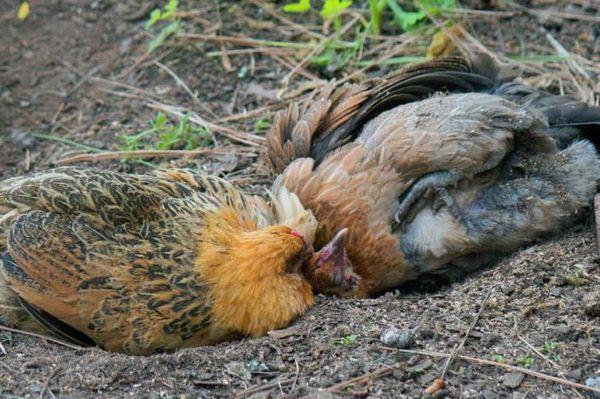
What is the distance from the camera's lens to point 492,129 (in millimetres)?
4465

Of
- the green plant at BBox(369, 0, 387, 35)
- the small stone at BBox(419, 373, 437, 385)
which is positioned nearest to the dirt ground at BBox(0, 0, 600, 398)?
the small stone at BBox(419, 373, 437, 385)

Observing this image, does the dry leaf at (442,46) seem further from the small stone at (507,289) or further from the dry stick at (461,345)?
the dry stick at (461,345)

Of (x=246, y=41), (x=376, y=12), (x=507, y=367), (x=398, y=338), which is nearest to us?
(x=507, y=367)

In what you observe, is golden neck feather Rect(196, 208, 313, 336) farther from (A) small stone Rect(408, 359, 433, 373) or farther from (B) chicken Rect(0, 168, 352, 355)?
(A) small stone Rect(408, 359, 433, 373)

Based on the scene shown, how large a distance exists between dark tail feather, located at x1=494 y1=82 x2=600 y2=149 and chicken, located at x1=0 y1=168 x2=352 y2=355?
161cm

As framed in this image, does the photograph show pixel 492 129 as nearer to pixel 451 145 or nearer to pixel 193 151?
pixel 451 145

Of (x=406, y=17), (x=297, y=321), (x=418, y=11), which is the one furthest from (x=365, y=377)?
(x=418, y=11)

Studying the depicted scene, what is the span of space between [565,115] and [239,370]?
242 cm

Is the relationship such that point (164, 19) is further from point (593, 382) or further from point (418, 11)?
point (593, 382)

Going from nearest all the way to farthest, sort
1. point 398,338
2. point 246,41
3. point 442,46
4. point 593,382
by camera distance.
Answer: point 593,382 < point 398,338 < point 442,46 < point 246,41

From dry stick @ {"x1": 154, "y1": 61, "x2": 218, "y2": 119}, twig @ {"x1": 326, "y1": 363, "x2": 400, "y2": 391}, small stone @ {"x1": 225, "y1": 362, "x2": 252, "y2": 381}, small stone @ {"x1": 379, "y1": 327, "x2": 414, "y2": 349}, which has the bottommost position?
dry stick @ {"x1": 154, "y1": 61, "x2": 218, "y2": 119}

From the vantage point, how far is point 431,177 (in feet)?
14.6

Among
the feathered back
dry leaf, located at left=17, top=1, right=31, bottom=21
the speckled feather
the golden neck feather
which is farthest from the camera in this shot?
dry leaf, located at left=17, top=1, right=31, bottom=21

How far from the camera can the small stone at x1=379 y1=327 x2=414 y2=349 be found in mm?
3535
